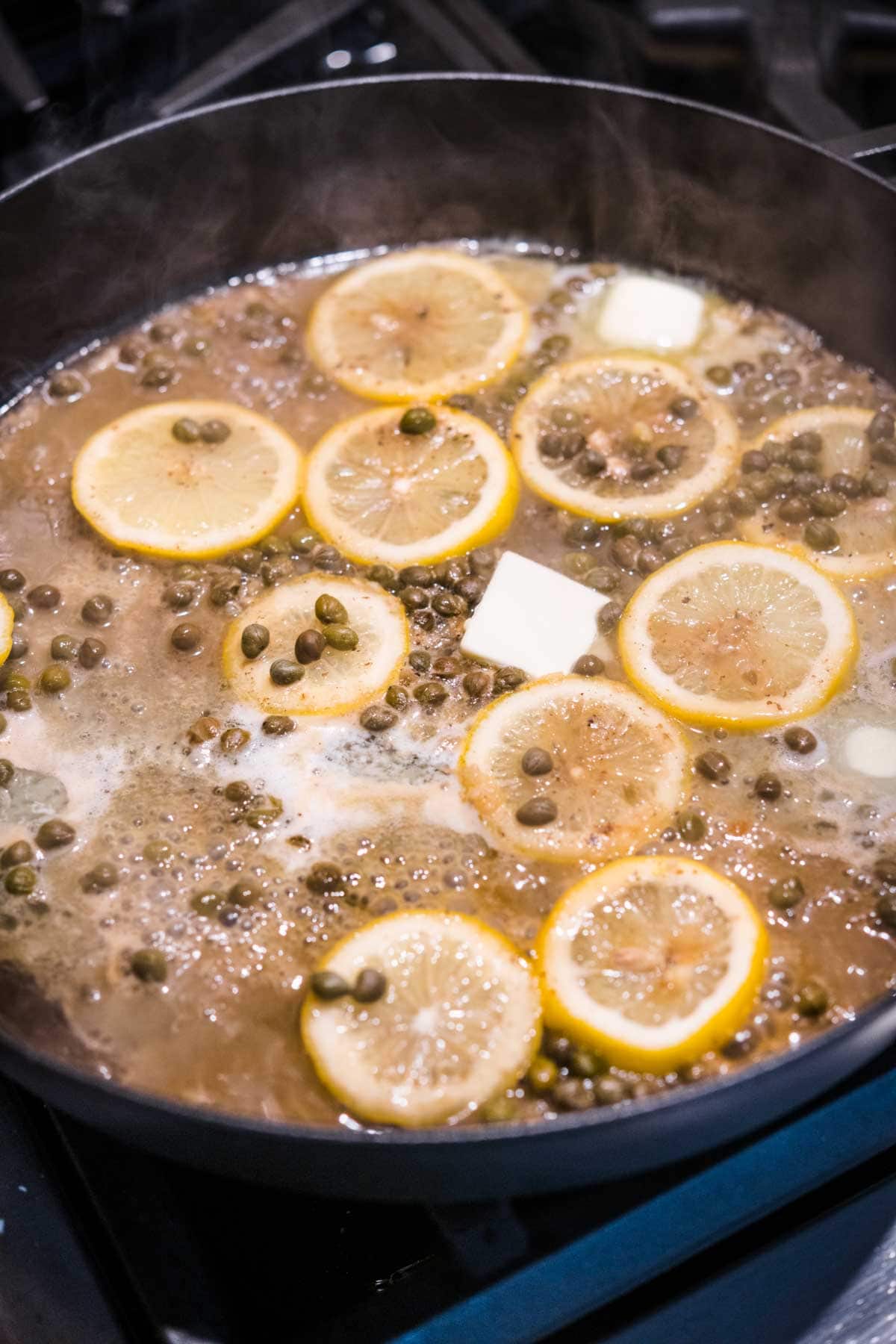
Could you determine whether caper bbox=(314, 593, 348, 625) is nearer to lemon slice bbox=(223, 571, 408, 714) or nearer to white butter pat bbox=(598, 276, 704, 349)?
lemon slice bbox=(223, 571, 408, 714)

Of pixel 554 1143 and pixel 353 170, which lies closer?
pixel 554 1143

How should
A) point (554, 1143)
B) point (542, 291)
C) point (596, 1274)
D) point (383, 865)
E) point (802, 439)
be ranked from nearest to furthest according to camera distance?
point (554, 1143)
point (596, 1274)
point (383, 865)
point (802, 439)
point (542, 291)

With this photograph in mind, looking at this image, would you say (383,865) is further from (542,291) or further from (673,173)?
(673,173)

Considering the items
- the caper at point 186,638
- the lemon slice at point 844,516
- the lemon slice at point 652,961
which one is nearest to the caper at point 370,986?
the lemon slice at point 652,961

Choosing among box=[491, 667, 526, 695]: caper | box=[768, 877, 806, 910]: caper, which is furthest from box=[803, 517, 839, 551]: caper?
box=[768, 877, 806, 910]: caper

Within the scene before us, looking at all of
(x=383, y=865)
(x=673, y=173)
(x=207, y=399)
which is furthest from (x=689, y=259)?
(x=383, y=865)

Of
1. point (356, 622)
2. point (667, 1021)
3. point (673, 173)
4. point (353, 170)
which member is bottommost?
point (667, 1021)

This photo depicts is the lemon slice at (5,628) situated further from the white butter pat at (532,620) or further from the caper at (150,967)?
the white butter pat at (532,620)

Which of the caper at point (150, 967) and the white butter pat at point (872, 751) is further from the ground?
the caper at point (150, 967)
